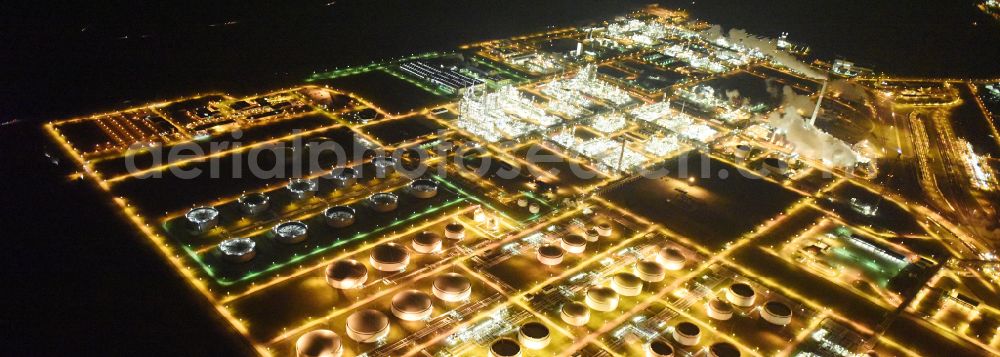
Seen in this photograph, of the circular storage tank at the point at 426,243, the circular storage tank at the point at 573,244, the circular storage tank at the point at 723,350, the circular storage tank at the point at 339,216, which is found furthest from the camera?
the circular storage tank at the point at 339,216

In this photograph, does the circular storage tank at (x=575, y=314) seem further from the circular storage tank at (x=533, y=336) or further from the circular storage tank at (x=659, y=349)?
the circular storage tank at (x=659, y=349)

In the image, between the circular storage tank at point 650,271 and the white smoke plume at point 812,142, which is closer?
the circular storage tank at point 650,271

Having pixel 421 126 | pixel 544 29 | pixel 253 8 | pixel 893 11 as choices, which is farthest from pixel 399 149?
pixel 893 11

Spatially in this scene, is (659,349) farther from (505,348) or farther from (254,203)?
(254,203)

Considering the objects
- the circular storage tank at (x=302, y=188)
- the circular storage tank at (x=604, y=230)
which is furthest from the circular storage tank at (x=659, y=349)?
the circular storage tank at (x=302, y=188)

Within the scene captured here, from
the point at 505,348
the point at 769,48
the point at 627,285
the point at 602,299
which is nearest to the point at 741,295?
the point at 627,285

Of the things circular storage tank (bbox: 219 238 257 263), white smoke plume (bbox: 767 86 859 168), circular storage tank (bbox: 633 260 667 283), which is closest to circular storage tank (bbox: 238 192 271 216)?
circular storage tank (bbox: 219 238 257 263)
